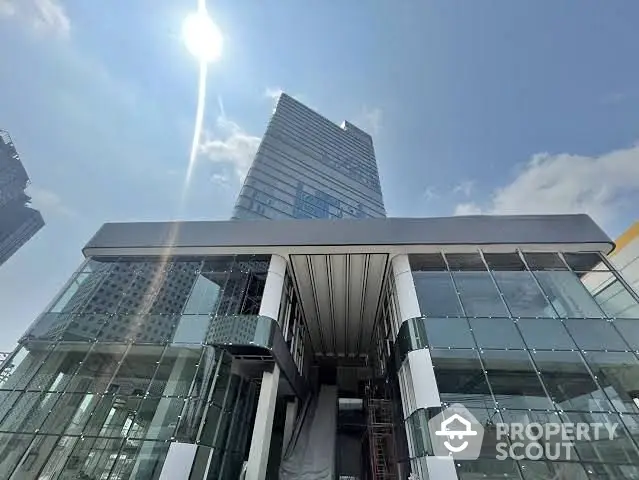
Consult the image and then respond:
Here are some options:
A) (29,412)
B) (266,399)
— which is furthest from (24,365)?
(266,399)

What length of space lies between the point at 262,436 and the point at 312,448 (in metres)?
4.98

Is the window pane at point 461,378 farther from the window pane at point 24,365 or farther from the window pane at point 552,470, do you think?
the window pane at point 24,365

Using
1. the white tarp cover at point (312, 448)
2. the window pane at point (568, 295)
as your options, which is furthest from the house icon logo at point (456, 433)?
the white tarp cover at point (312, 448)

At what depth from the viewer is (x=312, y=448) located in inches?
470

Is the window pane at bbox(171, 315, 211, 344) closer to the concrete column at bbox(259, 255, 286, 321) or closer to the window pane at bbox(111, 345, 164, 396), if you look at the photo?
the window pane at bbox(111, 345, 164, 396)

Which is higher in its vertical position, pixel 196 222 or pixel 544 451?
pixel 196 222

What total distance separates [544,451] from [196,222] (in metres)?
12.3

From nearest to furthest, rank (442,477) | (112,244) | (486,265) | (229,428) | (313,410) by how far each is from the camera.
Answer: (442,477), (229,428), (486,265), (112,244), (313,410)

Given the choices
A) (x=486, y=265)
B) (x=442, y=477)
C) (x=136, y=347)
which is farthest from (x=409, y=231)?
(x=136, y=347)

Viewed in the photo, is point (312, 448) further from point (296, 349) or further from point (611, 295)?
point (611, 295)

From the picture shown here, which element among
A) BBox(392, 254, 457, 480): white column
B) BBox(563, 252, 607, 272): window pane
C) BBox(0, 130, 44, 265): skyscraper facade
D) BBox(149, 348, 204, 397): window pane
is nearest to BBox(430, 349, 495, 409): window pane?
BBox(392, 254, 457, 480): white column

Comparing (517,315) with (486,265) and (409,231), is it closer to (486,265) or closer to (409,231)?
(486,265)

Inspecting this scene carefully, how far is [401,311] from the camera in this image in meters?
9.28

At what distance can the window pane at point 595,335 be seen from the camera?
24.7 ft
